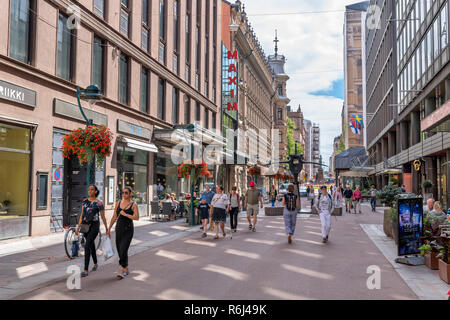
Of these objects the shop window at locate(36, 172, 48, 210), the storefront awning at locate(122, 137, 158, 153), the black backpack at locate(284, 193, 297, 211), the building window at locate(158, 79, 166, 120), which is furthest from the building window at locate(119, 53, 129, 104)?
the black backpack at locate(284, 193, 297, 211)

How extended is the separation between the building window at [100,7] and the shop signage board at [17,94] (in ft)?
19.8

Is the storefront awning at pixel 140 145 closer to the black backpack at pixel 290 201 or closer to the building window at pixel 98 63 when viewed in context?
the building window at pixel 98 63

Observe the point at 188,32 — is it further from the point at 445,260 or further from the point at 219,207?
the point at 445,260

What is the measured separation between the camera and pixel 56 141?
51.2 feet

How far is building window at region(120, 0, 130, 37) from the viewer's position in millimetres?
20825

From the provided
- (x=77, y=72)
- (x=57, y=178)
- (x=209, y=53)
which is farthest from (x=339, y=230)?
(x=209, y=53)

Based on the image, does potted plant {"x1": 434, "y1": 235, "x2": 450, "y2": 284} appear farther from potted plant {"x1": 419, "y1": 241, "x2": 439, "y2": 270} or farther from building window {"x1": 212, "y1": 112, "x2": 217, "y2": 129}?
building window {"x1": 212, "y1": 112, "x2": 217, "y2": 129}

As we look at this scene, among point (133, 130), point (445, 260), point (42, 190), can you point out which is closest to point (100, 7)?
point (133, 130)

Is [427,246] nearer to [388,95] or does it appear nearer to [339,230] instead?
[339,230]

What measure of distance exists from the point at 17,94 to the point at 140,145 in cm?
849

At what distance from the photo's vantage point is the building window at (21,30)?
13.5 metres

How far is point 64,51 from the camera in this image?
1636 centimetres

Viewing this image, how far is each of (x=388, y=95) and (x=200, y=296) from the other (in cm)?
4112
